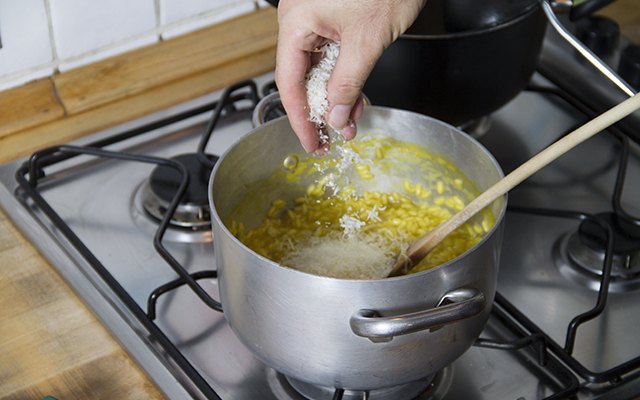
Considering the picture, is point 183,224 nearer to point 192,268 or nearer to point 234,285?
point 192,268

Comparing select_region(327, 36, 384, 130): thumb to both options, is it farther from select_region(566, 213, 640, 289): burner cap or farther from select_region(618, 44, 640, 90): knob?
select_region(618, 44, 640, 90): knob

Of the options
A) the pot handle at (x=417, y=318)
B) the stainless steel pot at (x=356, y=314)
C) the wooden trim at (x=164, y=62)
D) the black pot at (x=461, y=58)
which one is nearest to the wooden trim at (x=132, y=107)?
the wooden trim at (x=164, y=62)

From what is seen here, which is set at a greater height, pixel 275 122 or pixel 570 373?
pixel 275 122

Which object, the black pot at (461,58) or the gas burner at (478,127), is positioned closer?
the black pot at (461,58)

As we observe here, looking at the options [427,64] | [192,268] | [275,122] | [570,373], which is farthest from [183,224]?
[570,373]

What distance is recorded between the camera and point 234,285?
0.72 m

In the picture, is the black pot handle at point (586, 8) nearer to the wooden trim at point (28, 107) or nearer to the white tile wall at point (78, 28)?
the white tile wall at point (78, 28)

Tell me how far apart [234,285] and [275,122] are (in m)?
0.17

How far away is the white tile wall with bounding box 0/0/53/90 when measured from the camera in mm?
1033

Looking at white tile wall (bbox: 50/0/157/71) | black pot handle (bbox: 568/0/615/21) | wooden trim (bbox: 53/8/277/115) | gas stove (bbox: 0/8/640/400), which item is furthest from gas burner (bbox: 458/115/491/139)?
white tile wall (bbox: 50/0/157/71)

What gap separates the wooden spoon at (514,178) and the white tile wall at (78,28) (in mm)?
478

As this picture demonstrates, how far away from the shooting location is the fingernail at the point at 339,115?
2.45 ft

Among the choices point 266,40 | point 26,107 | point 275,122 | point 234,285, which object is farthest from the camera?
point 266,40

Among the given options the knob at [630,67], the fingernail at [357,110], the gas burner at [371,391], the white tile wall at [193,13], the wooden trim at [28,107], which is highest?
the fingernail at [357,110]
